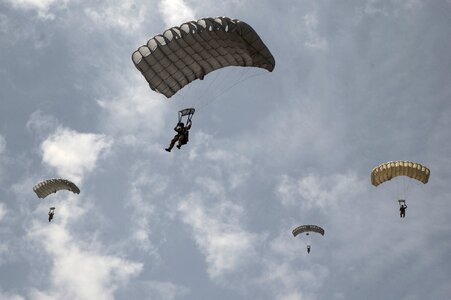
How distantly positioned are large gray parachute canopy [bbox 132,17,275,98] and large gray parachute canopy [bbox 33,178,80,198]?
14.7 metres

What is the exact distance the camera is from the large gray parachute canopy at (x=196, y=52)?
2781 cm

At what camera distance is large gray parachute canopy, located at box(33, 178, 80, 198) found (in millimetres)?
42709

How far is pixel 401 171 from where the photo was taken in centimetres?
3778

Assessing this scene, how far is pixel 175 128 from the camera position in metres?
31.8

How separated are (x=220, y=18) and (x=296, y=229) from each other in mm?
22067

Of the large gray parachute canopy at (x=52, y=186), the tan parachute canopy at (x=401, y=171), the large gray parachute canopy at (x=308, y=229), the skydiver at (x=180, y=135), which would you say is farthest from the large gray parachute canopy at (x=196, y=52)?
the large gray parachute canopy at (x=308, y=229)

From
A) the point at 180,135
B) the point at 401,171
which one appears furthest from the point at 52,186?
the point at 401,171

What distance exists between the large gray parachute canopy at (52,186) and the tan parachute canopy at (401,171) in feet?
67.2

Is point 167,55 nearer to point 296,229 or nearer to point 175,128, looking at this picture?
point 175,128

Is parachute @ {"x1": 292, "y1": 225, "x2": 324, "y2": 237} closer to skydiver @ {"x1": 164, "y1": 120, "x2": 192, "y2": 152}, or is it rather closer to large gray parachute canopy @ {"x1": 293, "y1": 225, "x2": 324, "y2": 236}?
large gray parachute canopy @ {"x1": 293, "y1": 225, "x2": 324, "y2": 236}

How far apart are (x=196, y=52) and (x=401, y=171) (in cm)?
1558

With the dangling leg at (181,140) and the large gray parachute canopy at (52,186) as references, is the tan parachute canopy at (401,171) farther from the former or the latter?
the large gray parachute canopy at (52,186)

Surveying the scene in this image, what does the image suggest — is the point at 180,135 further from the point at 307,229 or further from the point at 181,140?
the point at 307,229

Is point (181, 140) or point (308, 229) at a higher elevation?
point (308, 229)
